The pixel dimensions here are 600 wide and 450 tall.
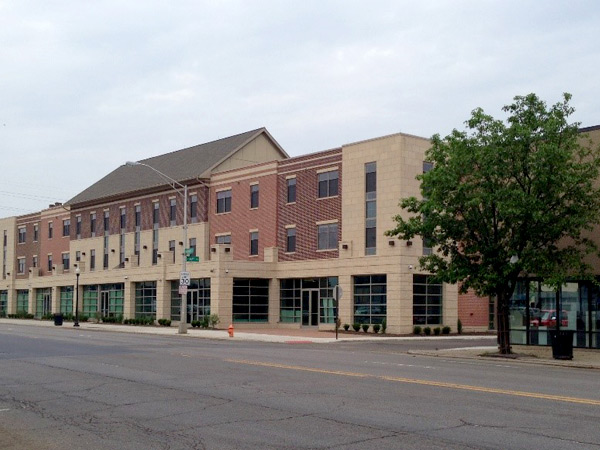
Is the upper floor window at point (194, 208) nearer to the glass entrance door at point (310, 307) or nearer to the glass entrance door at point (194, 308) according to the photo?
the glass entrance door at point (194, 308)

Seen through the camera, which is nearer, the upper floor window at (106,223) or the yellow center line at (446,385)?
the yellow center line at (446,385)

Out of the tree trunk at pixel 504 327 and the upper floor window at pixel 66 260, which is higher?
the upper floor window at pixel 66 260

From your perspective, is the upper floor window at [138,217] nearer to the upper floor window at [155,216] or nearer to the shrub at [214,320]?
the upper floor window at [155,216]

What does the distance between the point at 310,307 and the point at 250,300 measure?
4.56 meters

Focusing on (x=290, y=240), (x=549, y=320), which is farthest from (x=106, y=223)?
(x=549, y=320)

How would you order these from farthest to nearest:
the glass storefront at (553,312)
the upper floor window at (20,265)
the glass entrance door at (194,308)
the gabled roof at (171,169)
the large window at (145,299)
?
the upper floor window at (20,265), the gabled roof at (171,169), the large window at (145,299), the glass entrance door at (194,308), the glass storefront at (553,312)

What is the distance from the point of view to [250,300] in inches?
2114

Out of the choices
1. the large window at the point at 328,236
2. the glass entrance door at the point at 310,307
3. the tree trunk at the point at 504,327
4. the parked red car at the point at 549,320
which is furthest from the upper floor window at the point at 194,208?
the tree trunk at the point at 504,327

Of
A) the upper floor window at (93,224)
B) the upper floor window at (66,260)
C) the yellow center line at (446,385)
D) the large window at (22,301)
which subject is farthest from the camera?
the large window at (22,301)

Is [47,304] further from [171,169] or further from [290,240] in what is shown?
[290,240]

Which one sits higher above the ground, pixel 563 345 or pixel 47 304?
pixel 563 345

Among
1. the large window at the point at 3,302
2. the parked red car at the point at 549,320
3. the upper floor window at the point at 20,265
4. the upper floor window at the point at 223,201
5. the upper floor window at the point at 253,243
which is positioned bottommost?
the large window at the point at 3,302

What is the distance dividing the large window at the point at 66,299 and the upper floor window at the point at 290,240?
28567 mm

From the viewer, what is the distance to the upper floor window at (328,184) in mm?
49812
